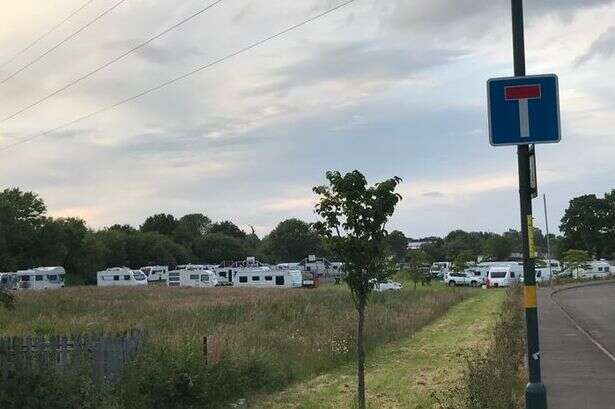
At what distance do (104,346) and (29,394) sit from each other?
1761 mm

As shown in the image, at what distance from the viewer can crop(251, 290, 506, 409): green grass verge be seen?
451 inches

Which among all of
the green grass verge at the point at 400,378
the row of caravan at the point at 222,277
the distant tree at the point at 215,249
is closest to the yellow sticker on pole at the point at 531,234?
the green grass verge at the point at 400,378

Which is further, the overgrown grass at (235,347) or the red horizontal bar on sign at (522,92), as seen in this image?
the overgrown grass at (235,347)

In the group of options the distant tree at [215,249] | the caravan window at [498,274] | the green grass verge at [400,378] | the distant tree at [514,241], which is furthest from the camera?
the distant tree at [215,249]

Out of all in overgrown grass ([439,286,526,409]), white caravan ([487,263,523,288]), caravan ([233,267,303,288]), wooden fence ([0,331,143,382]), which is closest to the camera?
overgrown grass ([439,286,526,409])

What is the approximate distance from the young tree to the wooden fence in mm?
3844

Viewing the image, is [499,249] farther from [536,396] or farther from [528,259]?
[536,396]

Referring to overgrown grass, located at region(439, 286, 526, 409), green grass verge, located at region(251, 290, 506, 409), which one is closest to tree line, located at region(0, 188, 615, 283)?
green grass verge, located at region(251, 290, 506, 409)

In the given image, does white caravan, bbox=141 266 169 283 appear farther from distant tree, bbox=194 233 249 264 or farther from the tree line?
distant tree, bbox=194 233 249 264

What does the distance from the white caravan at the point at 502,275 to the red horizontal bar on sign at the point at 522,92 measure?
62923 millimetres

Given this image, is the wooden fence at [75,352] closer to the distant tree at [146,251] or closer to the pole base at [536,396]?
the pole base at [536,396]

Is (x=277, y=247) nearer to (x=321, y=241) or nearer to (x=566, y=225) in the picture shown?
(x=566, y=225)

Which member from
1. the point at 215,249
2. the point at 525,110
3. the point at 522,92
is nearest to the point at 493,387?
the point at 525,110

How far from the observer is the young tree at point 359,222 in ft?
30.9
